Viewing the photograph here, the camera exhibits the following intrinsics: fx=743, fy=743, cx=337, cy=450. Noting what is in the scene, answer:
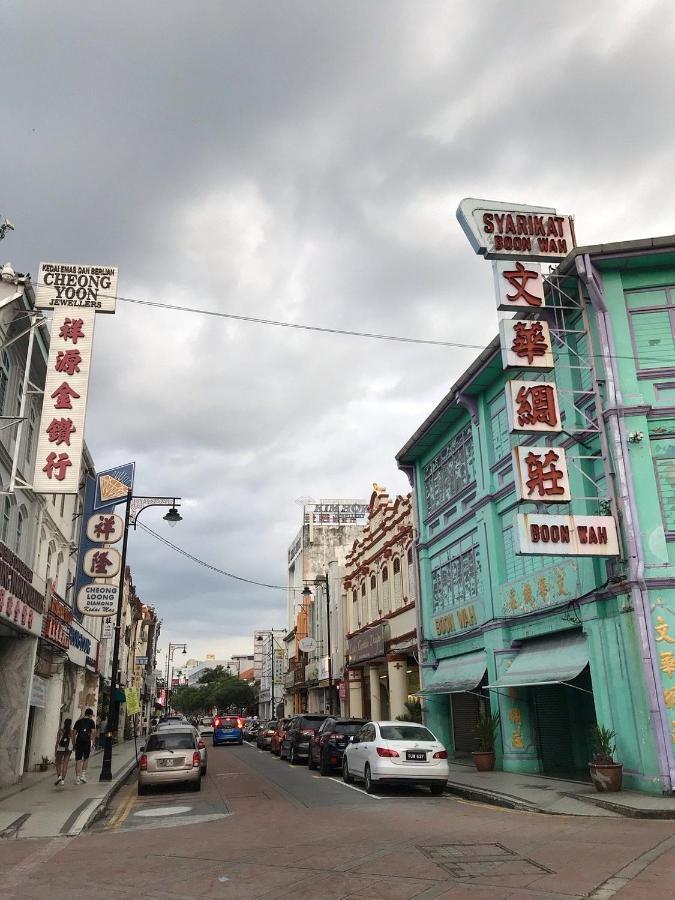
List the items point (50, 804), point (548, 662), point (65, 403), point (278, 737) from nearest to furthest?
1. point (50, 804)
2. point (65, 403)
3. point (548, 662)
4. point (278, 737)

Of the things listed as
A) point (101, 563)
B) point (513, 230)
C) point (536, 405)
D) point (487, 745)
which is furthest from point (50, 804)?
point (513, 230)

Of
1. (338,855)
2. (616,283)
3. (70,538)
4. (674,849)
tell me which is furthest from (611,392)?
(70,538)

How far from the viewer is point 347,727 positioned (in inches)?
851

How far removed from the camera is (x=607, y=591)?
15445 mm

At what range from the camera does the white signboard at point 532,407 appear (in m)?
16.2

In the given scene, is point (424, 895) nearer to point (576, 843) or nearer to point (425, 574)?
point (576, 843)

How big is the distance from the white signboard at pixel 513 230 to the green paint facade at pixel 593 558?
95cm

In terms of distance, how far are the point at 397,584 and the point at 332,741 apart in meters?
13.0

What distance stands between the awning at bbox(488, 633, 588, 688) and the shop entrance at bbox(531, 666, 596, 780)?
101 centimetres

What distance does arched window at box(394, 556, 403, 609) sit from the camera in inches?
1295

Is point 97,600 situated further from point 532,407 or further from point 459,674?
point 532,407

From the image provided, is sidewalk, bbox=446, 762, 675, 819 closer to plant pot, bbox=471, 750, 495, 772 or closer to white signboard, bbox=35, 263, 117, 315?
plant pot, bbox=471, 750, 495, 772

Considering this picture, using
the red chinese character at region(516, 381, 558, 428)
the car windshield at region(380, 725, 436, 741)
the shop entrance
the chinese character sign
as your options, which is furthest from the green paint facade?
the chinese character sign

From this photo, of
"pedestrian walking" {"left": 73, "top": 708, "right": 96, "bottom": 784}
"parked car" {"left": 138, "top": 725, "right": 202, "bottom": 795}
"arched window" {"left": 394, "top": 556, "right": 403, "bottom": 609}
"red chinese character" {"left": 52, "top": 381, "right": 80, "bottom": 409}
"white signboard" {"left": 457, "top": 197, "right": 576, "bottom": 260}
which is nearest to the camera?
"red chinese character" {"left": 52, "top": 381, "right": 80, "bottom": 409}
